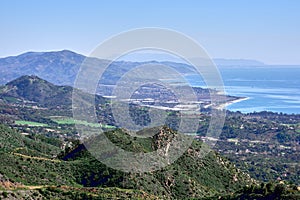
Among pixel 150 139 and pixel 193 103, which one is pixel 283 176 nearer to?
pixel 150 139

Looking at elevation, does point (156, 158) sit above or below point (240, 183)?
above

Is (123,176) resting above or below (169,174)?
above

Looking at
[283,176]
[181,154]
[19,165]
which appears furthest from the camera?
[283,176]

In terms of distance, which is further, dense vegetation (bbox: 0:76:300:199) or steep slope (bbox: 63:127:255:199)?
steep slope (bbox: 63:127:255:199)

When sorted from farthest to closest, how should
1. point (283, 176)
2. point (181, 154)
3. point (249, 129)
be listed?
point (249, 129), point (283, 176), point (181, 154)

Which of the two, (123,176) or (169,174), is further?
(169,174)

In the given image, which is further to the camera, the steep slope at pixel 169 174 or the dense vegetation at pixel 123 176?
the steep slope at pixel 169 174

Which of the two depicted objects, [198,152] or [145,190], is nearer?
[145,190]

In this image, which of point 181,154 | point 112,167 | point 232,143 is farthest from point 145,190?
point 232,143

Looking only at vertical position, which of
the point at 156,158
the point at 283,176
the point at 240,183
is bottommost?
the point at 283,176

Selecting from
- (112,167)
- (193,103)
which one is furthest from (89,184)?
(193,103)
